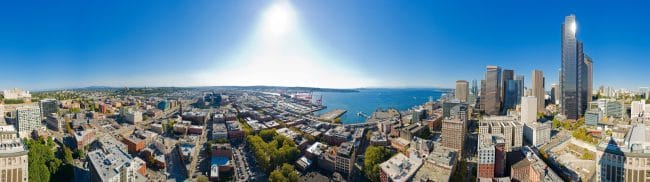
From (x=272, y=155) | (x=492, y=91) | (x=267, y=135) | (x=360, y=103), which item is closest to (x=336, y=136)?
(x=267, y=135)

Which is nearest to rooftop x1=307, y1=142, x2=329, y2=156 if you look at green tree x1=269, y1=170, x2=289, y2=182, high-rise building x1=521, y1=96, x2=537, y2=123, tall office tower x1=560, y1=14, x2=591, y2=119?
green tree x1=269, y1=170, x2=289, y2=182

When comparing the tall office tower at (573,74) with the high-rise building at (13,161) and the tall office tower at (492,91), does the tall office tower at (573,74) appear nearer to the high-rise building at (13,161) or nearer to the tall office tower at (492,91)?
the tall office tower at (492,91)

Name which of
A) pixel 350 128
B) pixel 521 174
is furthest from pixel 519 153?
pixel 350 128

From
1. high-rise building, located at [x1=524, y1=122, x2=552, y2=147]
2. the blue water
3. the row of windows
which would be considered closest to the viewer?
the row of windows

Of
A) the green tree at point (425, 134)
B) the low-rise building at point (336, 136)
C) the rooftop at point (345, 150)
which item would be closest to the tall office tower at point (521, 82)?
the green tree at point (425, 134)

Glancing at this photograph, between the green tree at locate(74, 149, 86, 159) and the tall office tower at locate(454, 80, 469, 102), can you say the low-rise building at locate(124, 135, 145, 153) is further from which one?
the tall office tower at locate(454, 80, 469, 102)
